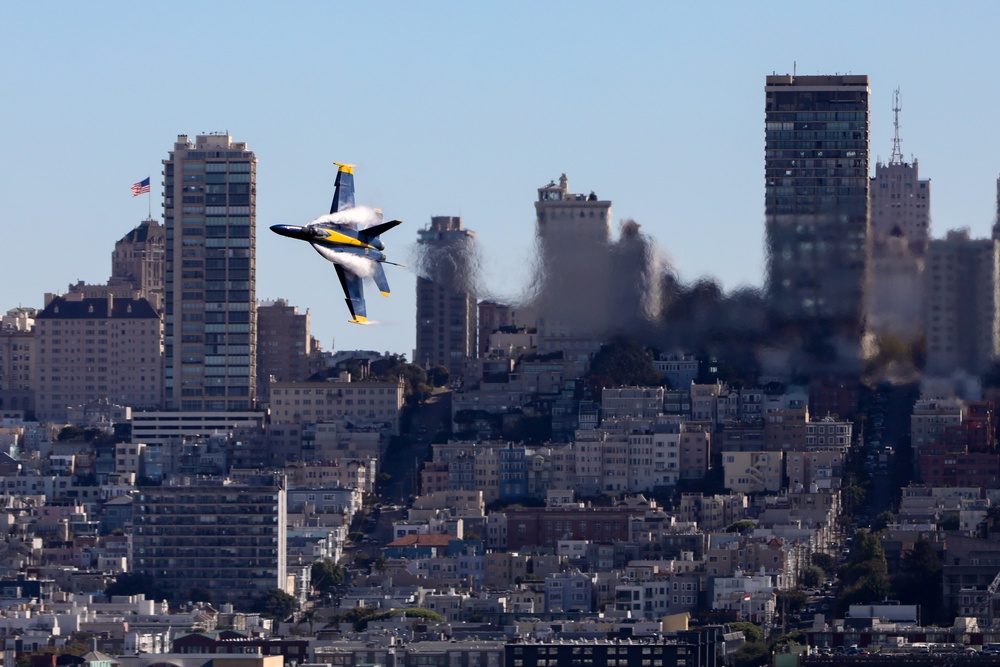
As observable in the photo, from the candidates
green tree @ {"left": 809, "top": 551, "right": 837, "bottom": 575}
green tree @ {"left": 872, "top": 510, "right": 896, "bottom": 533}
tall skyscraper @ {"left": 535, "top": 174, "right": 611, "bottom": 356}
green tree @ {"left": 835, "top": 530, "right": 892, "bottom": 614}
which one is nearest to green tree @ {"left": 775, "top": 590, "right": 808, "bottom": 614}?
green tree @ {"left": 835, "top": 530, "right": 892, "bottom": 614}

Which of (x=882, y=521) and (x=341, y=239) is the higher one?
(x=341, y=239)

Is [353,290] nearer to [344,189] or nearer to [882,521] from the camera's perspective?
[344,189]

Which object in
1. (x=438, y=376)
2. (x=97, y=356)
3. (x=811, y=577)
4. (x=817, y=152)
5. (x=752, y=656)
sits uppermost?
(x=817, y=152)

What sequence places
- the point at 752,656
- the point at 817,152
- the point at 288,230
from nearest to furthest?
the point at 288,230 < the point at 752,656 < the point at 817,152

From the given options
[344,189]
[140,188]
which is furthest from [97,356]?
[344,189]

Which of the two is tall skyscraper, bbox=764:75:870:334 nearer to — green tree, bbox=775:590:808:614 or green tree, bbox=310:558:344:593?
green tree, bbox=775:590:808:614

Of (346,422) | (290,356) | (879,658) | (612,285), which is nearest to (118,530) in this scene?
(346,422)

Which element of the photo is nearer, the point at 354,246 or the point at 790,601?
the point at 354,246

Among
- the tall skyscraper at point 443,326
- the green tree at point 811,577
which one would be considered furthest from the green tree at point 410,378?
the green tree at point 811,577
